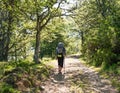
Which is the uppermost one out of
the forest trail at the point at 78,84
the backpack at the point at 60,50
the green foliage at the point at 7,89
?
the backpack at the point at 60,50

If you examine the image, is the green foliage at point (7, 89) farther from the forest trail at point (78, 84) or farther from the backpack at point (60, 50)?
the backpack at point (60, 50)

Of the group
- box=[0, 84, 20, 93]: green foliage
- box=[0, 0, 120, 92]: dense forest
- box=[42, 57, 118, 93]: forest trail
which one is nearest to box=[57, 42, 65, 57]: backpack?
box=[42, 57, 118, 93]: forest trail

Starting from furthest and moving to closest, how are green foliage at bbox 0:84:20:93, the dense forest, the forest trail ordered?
the dense forest → the forest trail → green foliage at bbox 0:84:20:93

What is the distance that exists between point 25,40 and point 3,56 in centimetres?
536

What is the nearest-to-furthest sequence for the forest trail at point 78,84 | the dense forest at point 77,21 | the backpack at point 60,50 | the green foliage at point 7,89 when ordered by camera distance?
the green foliage at point 7,89, the forest trail at point 78,84, the backpack at point 60,50, the dense forest at point 77,21

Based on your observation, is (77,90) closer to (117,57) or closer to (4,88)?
(4,88)

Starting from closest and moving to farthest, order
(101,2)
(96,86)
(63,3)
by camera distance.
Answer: (96,86), (63,3), (101,2)

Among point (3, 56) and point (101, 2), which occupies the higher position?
point (101, 2)

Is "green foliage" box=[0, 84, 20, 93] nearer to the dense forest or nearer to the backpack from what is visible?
the backpack

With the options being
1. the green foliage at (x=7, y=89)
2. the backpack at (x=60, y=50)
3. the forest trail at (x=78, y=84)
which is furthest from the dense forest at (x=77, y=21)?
the green foliage at (x=7, y=89)

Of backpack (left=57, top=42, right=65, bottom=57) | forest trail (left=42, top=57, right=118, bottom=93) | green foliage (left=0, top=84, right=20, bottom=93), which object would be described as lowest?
forest trail (left=42, top=57, right=118, bottom=93)

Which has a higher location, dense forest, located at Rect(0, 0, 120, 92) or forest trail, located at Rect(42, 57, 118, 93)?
dense forest, located at Rect(0, 0, 120, 92)

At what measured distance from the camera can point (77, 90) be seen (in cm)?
1242

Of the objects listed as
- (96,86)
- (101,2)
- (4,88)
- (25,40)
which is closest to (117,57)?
(96,86)
